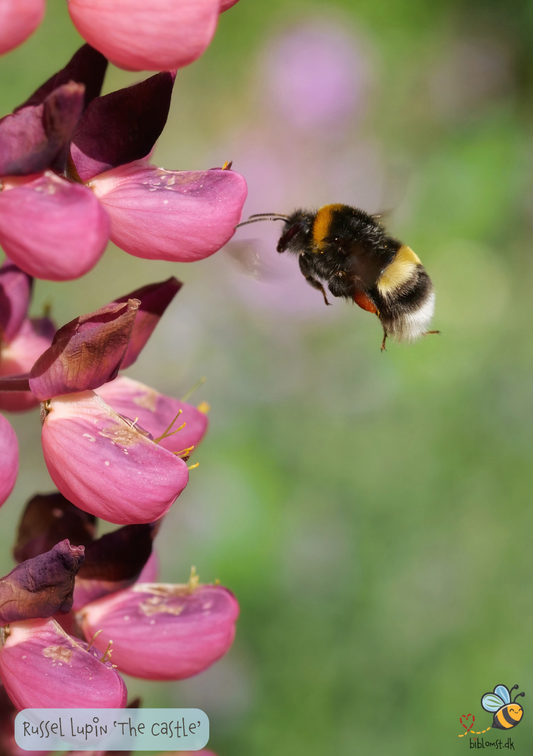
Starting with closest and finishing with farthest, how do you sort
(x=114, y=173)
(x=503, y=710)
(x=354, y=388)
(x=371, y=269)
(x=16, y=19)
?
(x=16, y=19), (x=114, y=173), (x=371, y=269), (x=503, y=710), (x=354, y=388)

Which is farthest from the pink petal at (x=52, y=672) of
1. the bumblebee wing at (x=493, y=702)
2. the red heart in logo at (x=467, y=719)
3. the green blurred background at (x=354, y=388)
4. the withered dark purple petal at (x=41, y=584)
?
the red heart in logo at (x=467, y=719)

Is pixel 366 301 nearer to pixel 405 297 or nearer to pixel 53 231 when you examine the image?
pixel 405 297

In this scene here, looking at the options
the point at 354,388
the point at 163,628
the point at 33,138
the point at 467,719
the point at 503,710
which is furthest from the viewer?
the point at 354,388

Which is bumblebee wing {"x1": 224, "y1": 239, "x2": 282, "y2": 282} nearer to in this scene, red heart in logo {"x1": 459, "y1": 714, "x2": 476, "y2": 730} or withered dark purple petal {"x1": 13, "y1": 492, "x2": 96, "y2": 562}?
withered dark purple petal {"x1": 13, "y1": 492, "x2": 96, "y2": 562}

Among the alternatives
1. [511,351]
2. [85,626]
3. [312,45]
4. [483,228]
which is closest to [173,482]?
[85,626]

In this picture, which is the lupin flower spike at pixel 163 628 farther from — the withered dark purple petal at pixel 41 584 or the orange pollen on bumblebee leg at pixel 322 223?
the orange pollen on bumblebee leg at pixel 322 223

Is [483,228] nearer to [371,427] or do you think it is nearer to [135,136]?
[371,427]

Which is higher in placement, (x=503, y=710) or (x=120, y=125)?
(x=120, y=125)

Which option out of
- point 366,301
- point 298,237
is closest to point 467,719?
point 366,301
